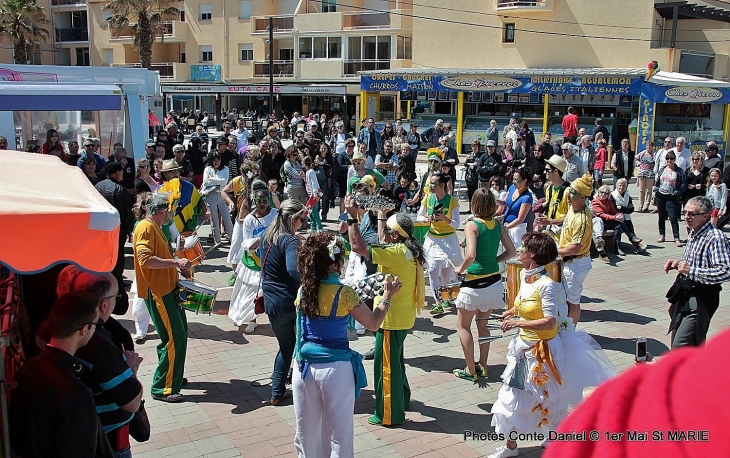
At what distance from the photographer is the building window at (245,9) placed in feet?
158

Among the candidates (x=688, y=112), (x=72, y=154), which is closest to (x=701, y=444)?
(x=72, y=154)

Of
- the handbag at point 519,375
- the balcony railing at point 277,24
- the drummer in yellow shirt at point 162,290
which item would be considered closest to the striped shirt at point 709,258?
the handbag at point 519,375

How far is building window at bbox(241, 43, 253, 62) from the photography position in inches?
1913

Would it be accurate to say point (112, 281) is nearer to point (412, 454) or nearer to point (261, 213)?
point (412, 454)

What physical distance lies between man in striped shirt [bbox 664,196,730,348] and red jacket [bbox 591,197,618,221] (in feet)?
23.1

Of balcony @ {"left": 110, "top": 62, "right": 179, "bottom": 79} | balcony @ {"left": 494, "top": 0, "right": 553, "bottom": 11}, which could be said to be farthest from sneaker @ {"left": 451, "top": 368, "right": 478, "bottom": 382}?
balcony @ {"left": 110, "top": 62, "right": 179, "bottom": 79}

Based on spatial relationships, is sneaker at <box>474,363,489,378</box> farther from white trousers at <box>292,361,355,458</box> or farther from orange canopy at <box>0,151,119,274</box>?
orange canopy at <box>0,151,119,274</box>

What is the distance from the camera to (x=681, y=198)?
48.5 ft

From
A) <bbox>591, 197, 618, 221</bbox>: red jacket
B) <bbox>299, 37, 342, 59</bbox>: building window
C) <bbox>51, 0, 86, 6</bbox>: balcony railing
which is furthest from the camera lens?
<bbox>51, 0, 86, 6</bbox>: balcony railing

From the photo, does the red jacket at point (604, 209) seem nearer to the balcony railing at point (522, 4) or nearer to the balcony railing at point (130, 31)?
the balcony railing at point (522, 4)

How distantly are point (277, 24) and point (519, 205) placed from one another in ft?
134

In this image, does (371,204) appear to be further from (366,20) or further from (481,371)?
(366,20)

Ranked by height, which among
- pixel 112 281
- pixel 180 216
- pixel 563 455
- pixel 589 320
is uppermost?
pixel 563 455

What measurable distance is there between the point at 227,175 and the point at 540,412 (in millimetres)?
9017
